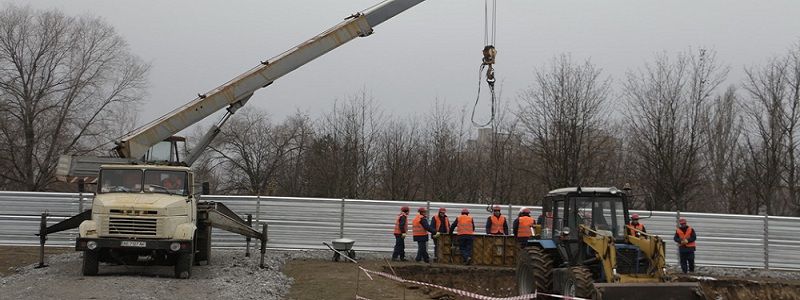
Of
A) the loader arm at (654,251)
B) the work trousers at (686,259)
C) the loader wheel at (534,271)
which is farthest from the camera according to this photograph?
the work trousers at (686,259)

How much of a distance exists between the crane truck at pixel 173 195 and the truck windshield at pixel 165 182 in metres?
0.02

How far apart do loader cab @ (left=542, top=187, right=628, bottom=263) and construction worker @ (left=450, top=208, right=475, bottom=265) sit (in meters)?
6.94

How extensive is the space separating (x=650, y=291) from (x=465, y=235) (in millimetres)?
9716

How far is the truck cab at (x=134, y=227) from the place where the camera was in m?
13.0

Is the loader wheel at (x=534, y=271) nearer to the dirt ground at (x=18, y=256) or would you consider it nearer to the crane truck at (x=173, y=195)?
the crane truck at (x=173, y=195)

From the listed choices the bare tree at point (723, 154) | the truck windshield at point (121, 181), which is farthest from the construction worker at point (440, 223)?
the bare tree at point (723, 154)

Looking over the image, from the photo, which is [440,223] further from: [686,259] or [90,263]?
[90,263]

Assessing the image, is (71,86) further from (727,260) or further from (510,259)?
(727,260)

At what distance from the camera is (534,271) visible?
482 inches

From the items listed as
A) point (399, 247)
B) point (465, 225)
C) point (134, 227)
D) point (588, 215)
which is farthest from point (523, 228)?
point (134, 227)

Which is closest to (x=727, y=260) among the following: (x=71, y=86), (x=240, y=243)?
(x=240, y=243)

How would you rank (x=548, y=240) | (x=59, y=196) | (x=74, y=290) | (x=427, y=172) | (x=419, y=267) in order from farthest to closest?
(x=427, y=172)
(x=59, y=196)
(x=419, y=267)
(x=548, y=240)
(x=74, y=290)

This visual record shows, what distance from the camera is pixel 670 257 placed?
21656 millimetres

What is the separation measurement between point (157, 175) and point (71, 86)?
97.6 feet
